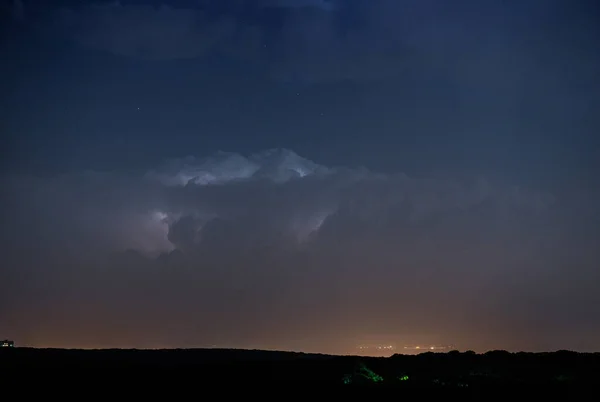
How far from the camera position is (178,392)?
23.6m

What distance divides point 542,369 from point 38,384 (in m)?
26.9

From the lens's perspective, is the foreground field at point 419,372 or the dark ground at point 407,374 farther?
the foreground field at point 419,372

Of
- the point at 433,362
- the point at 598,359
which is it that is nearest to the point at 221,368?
the point at 433,362

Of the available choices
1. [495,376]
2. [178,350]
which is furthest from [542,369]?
[178,350]

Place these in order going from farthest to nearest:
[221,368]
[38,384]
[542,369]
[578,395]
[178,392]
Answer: [221,368] < [542,369] < [38,384] < [178,392] < [578,395]

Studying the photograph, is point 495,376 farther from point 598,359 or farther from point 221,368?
point 221,368

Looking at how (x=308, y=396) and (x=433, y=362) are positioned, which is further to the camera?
(x=433, y=362)

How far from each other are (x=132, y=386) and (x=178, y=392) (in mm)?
3378

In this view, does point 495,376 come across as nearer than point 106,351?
Yes

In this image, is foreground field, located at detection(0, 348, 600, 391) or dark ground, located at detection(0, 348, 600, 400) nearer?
dark ground, located at detection(0, 348, 600, 400)

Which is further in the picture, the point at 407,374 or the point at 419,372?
the point at 419,372

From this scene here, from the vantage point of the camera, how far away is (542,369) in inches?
1185

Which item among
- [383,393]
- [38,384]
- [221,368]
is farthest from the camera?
[221,368]

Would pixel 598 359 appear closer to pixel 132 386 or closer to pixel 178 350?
pixel 132 386
